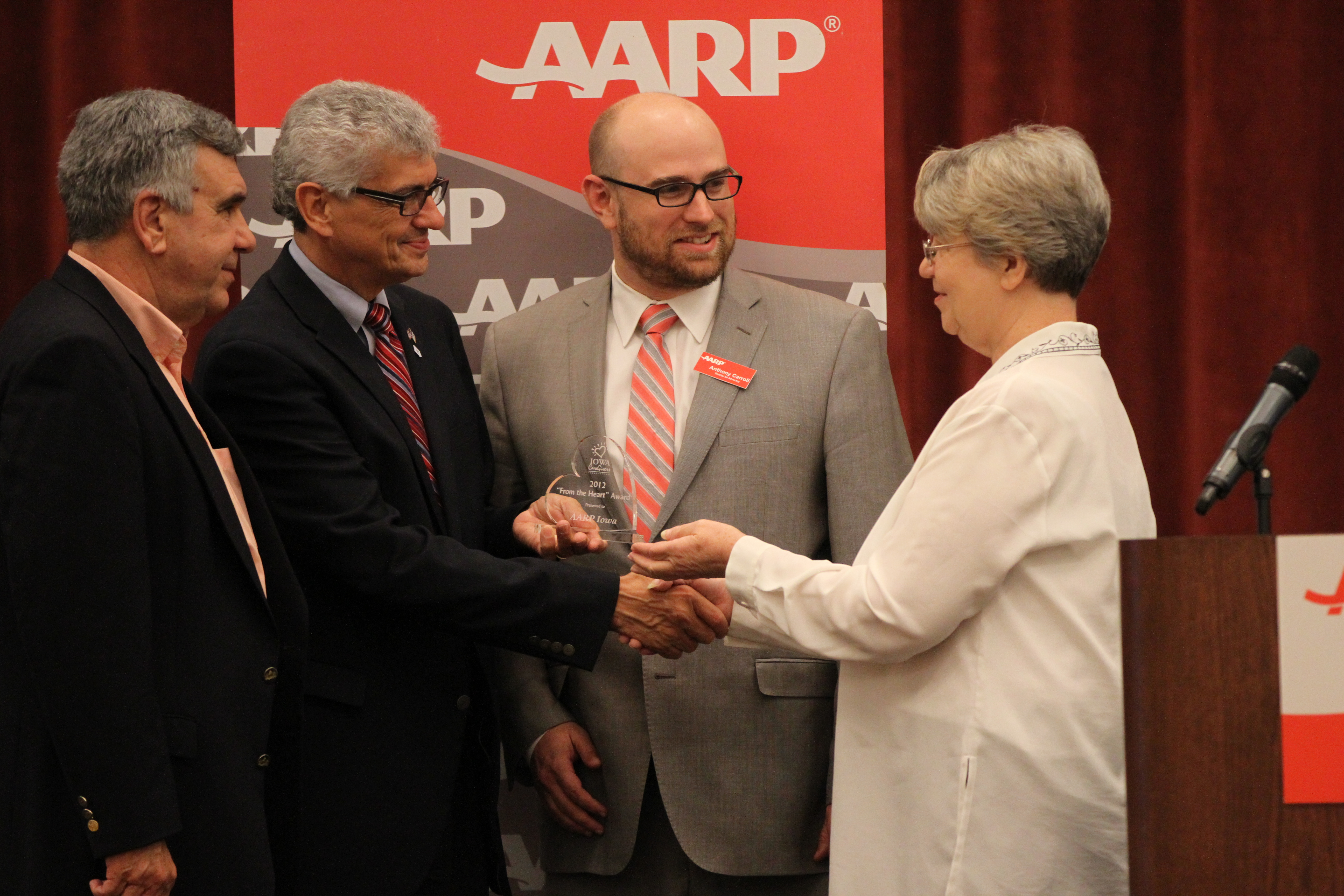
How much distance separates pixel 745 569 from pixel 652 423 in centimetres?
61

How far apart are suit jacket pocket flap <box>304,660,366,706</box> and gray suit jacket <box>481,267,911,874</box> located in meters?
0.39

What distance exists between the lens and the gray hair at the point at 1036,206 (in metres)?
1.97

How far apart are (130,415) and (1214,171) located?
2.96 m

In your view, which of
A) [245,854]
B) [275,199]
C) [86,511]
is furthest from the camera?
[275,199]

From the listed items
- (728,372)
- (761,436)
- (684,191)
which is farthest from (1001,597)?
(684,191)

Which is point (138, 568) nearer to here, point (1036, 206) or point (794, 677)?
point (794, 677)

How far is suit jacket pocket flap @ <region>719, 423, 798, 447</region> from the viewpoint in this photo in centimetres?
257

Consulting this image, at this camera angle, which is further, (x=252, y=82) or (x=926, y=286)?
(x=926, y=286)

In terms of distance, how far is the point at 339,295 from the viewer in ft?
8.20

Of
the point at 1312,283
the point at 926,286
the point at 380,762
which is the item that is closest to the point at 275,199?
the point at 380,762

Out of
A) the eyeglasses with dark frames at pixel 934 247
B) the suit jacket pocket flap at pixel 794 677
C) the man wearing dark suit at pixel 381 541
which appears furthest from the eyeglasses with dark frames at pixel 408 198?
the suit jacket pocket flap at pixel 794 677

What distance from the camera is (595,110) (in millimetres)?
2881

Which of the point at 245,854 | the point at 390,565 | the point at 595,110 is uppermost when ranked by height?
the point at 595,110

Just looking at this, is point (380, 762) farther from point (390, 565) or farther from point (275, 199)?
point (275, 199)
